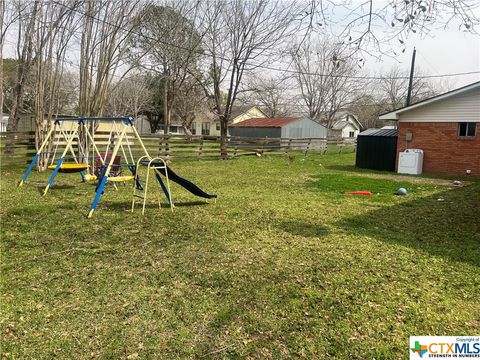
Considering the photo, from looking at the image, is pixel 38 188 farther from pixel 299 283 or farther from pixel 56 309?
pixel 299 283

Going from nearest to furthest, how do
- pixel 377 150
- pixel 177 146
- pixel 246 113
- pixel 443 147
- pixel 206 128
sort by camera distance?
1. pixel 443 147
2. pixel 377 150
3. pixel 177 146
4. pixel 246 113
5. pixel 206 128

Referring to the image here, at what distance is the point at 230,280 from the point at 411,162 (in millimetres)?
12949

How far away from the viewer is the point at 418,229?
5852 mm

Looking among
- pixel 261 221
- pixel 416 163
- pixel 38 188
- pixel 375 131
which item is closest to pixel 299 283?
pixel 261 221

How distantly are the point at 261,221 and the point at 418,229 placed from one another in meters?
2.40

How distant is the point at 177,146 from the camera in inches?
660

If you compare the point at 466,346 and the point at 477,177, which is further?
the point at 477,177

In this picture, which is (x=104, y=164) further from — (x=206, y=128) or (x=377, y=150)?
(x=206, y=128)

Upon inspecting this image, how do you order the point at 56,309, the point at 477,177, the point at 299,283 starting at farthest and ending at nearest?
1. the point at 477,177
2. the point at 299,283
3. the point at 56,309

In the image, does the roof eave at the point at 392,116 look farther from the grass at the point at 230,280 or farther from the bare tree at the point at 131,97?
the bare tree at the point at 131,97

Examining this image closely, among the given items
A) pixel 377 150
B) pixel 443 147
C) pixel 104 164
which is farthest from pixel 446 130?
pixel 104 164

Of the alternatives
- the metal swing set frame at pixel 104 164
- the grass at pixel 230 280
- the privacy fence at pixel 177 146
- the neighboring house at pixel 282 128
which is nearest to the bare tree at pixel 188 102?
the privacy fence at pixel 177 146

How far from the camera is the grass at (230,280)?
2.65 meters

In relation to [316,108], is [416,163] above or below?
below
